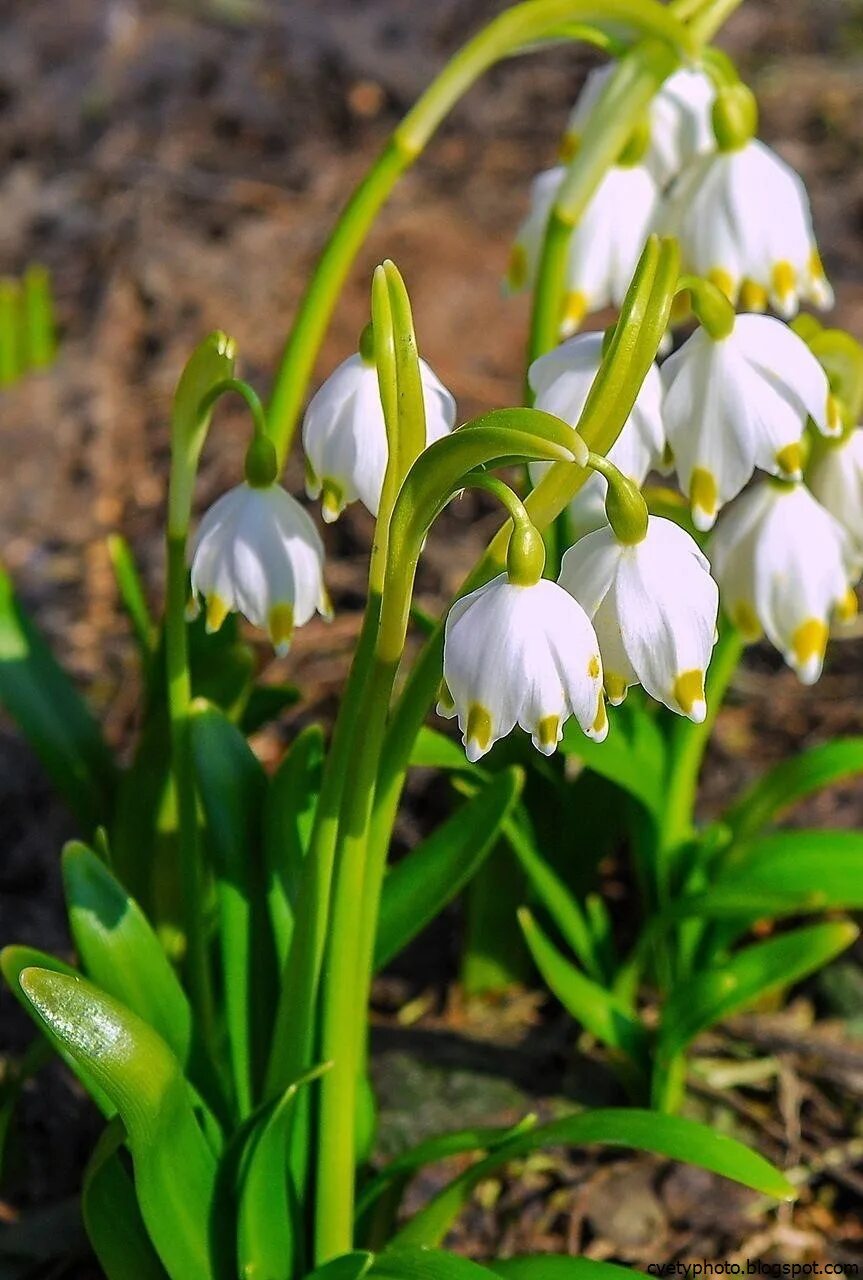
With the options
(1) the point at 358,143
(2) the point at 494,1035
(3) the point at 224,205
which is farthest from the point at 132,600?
(1) the point at 358,143

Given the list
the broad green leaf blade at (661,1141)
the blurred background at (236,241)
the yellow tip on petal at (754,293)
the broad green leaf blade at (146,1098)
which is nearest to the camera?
the broad green leaf blade at (146,1098)

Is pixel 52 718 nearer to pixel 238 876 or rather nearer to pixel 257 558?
pixel 238 876

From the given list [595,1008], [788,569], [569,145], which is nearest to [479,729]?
[788,569]

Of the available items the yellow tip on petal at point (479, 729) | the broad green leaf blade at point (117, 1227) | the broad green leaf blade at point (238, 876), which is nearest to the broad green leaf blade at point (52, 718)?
the broad green leaf blade at point (238, 876)

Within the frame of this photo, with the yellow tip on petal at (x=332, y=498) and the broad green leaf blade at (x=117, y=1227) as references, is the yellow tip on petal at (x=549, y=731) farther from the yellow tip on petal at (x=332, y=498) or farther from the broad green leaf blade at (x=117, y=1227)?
the broad green leaf blade at (x=117, y=1227)

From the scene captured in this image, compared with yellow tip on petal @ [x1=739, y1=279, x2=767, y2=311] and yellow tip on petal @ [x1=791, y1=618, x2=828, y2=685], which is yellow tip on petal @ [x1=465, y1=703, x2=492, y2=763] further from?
yellow tip on petal @ [x1=739, y1=279, x2=767, y2=311]

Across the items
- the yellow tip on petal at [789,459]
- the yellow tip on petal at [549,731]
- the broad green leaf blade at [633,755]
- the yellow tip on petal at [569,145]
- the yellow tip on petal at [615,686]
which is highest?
the yellow tip on petal at [569,145]

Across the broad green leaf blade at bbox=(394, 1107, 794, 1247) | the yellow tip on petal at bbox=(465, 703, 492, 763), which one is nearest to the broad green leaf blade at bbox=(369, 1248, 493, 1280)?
the broad green leaf blade at bbox=(394, 1107, 794, 1247)
